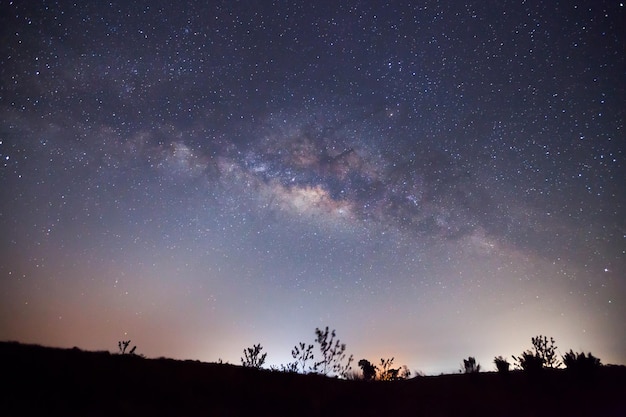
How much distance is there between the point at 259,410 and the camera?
8328mm

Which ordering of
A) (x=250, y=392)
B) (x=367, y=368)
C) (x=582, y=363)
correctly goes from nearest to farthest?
(x=250, y=392), (x=582, y=363), (x=367, y=368)

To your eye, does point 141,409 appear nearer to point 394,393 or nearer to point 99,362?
point 99,362

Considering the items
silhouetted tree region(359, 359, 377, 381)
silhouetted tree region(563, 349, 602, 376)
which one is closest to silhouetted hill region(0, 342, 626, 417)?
silhouetted tree region(563, 349, 602, 376)

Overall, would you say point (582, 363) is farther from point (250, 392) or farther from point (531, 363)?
point (250, 392)

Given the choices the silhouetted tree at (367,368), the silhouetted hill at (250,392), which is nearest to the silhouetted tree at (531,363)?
the silhouetted hill at (250,392)

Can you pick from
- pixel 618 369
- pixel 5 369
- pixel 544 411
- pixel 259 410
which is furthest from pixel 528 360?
pixel 5 369

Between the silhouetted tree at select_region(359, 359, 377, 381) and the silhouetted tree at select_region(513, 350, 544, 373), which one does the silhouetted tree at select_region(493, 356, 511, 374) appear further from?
the silhouetted tree at select_region(359, 359, 377, 381)

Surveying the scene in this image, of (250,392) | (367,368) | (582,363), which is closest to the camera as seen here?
(250,392)

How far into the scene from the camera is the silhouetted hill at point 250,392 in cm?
703

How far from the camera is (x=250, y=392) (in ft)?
30.4

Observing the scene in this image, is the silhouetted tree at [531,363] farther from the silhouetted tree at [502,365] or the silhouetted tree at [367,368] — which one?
the silhouetted tree at [367,368]

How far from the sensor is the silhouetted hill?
703 cm

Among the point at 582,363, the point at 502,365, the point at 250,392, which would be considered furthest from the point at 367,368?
the point at 250,392

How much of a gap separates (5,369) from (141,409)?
145 inches
